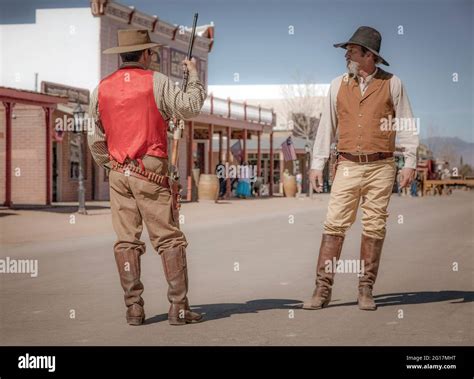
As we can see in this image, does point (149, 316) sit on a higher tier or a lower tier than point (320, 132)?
lower

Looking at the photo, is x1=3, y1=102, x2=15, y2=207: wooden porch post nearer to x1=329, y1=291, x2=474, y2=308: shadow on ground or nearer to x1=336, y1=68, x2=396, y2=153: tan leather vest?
x1=329, y1=291, x2=474, y2=308: shadow on ground

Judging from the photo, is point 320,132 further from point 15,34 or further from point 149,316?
point 15,34

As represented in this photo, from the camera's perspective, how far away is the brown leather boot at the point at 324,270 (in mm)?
6316

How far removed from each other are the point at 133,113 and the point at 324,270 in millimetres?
1911

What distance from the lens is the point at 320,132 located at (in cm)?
656

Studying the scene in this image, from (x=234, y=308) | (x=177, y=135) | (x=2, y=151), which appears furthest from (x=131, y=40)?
(x=2, y=151)

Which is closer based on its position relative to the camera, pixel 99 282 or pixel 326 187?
pixel 99 282

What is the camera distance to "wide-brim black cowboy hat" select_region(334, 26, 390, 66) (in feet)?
20.5

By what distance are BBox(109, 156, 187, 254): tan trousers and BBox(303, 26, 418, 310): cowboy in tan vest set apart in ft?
4.35

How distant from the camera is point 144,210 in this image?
5.60 m

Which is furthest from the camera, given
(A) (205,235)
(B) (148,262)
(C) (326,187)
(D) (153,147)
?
(C) (326,187)

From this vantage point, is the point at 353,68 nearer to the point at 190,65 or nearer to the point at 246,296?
the point at 190,65
